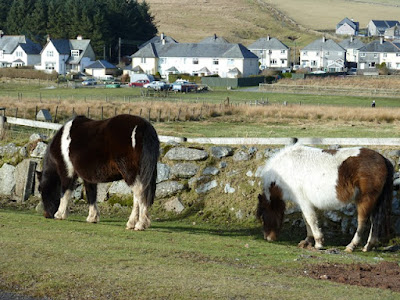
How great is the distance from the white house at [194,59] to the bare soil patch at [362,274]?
10490 centimetres

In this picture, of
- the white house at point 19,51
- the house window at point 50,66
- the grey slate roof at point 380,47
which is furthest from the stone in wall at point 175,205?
the grey slate roof at point 380,47

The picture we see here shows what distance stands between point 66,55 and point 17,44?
481 inches

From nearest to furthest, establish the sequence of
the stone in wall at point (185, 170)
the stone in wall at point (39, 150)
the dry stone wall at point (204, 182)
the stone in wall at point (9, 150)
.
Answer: the dry stone wall at point (204, 182) < the stone in wall at point (185, 170) < the stone in wall at point (39, 150) < the stone in wall at point (9, 150)

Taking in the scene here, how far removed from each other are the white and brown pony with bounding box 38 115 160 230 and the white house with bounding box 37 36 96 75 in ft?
359

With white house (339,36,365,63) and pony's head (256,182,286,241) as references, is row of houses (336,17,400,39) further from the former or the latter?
pony's head (256,182,286,241)

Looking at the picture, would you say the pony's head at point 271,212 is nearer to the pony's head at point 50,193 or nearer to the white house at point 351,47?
the pony's head at point 50,193

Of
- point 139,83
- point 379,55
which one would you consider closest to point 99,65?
point 139,83

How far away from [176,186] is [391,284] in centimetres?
966

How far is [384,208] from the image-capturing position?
14.0 m

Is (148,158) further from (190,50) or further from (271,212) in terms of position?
(190,50)

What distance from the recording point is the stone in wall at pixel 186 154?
19.6m

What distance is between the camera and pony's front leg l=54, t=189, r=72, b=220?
52.0 feet

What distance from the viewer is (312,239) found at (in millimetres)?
14625

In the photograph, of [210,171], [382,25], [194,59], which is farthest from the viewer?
[382,25]
